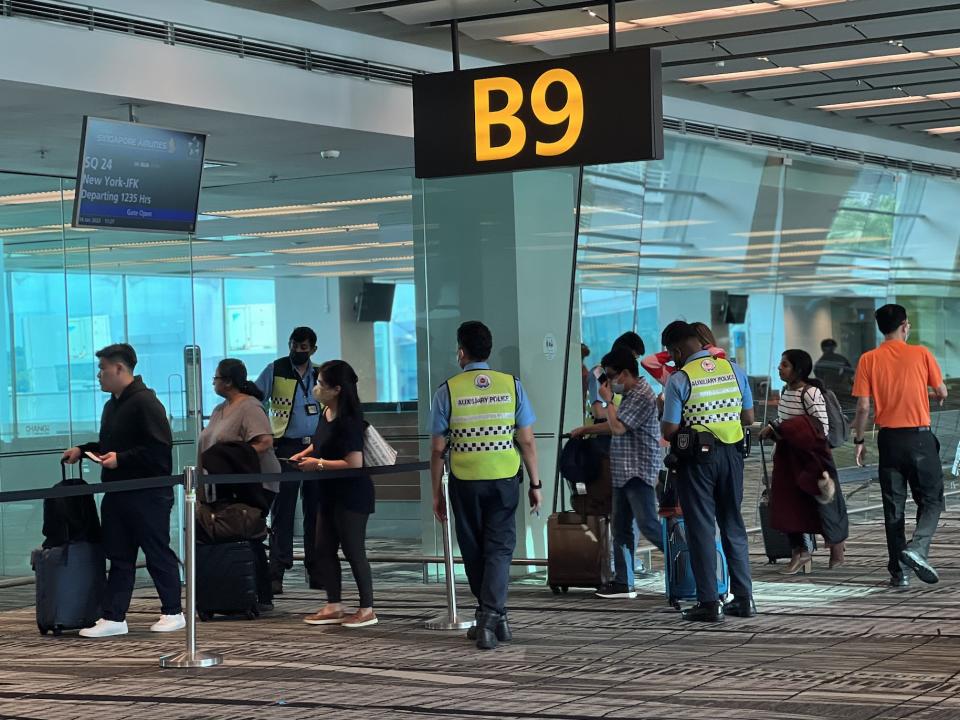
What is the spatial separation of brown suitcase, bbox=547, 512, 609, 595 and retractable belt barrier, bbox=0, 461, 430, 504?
1.36m

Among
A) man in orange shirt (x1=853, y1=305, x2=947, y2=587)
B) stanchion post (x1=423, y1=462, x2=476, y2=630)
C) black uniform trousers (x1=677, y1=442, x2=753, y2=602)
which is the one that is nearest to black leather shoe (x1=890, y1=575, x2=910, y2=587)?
man in orange shirt (x1=853, y1=305, x2=947, y2=587)

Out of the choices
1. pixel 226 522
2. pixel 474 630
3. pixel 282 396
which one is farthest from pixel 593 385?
pixel 474 630

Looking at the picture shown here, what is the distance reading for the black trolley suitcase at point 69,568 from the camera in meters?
8.71

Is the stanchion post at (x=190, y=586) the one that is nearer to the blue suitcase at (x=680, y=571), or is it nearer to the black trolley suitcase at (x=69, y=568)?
the black trolley suitcase at (x=69, y=568)

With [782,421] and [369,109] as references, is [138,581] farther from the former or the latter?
[782,421]

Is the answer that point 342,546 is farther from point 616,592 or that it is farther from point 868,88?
point 868,88

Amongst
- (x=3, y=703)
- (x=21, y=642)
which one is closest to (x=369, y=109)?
(x=21, y=642)

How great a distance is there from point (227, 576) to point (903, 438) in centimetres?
399

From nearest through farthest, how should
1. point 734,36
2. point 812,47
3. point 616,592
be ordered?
1. point 616,592
2. point 734,36
3. point 812,47

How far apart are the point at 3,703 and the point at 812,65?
25.3 ft

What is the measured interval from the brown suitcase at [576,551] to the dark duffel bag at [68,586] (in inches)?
106

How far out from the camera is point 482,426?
7.61m

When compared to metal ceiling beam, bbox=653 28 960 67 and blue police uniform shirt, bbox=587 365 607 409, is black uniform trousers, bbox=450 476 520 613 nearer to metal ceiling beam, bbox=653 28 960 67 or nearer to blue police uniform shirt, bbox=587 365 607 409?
blue police uniform shirt, bbox=587 365 607 409

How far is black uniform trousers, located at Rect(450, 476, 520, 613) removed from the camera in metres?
7.59
